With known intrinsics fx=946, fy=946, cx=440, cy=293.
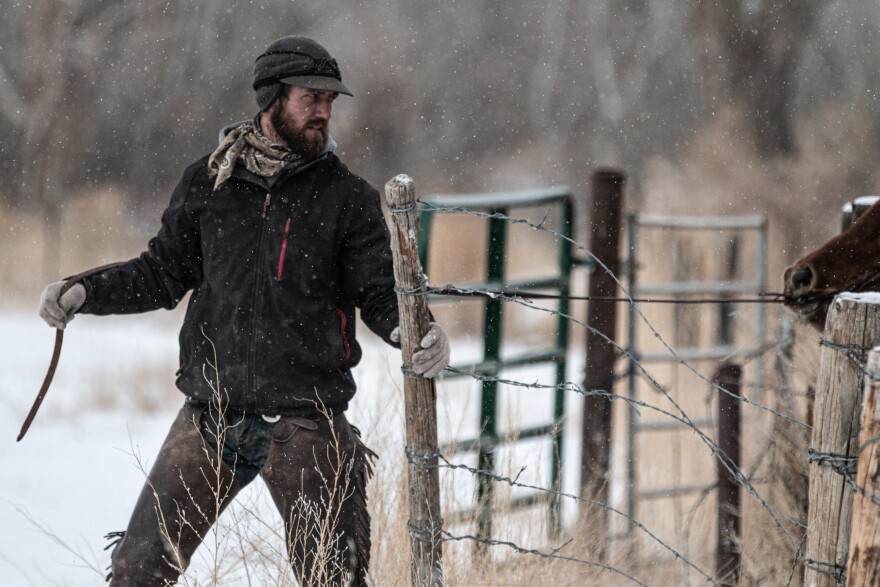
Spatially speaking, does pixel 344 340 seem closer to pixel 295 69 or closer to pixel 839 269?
pixel 295 69

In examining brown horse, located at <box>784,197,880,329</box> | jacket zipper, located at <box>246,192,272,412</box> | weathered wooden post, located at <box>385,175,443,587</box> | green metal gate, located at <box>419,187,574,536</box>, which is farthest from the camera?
green metal gate, located at <box>419,187,574,536</box>

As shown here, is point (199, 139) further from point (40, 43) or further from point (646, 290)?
point (646, 290)

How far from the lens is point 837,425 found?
75.8 inches

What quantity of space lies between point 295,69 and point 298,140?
194 millimetres

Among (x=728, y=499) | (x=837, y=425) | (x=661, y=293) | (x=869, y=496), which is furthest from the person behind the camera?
(x=661, y=293)

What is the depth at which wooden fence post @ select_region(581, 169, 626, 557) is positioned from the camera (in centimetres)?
458

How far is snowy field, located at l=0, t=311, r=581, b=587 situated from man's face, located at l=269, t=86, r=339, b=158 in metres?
1.11

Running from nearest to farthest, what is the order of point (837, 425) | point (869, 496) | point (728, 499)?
point (869, 496) < point (837, 425) < point (728, 499)

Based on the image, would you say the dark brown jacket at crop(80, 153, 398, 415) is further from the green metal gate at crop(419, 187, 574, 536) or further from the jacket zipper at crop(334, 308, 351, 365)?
the green metal gate at crop(419, 187, 574, 536)

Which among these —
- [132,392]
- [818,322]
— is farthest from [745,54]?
[818,322]

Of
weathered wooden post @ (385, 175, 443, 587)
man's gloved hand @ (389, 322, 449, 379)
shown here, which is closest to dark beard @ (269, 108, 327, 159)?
weathered wooden post @ (385, 175, 443, 587)

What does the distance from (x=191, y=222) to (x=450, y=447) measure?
1.34 m

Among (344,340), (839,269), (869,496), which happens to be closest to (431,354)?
(344,340)

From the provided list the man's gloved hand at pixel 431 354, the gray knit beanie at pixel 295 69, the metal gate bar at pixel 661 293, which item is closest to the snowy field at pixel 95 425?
→ the metal gate bar at pixel 661 293
